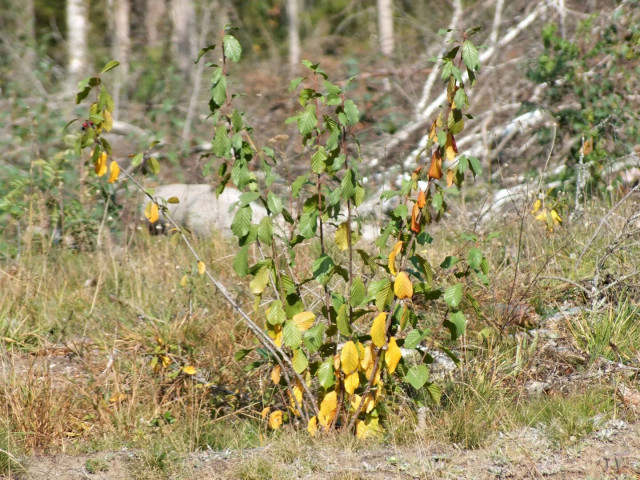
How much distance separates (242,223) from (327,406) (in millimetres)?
954

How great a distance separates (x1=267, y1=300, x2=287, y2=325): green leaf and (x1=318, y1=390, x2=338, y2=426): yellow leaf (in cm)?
42

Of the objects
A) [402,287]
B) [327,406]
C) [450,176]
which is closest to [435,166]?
[450,176]

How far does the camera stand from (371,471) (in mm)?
3332

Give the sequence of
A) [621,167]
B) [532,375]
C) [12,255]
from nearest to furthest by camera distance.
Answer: [532,375] < [12,255] < [621,167]

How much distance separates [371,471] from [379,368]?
0.47 meters

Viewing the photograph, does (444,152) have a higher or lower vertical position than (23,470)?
higher

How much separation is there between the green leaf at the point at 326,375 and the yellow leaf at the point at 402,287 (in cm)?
49

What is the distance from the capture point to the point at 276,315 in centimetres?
344

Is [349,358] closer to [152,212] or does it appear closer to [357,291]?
[357,291]

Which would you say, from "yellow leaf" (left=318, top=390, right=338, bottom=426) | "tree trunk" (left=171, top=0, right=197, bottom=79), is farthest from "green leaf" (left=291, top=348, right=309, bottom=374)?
"tree trunk" (left=171, top=0, right=197, bottom=79)

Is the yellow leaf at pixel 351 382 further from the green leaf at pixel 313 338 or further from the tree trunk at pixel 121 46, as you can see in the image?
the tree trunk at pixel 121 46

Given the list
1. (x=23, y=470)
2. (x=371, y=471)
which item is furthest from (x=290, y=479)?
(x=23, y=470)

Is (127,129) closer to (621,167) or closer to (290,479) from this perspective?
(621,167)

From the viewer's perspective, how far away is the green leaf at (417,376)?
3.45 meters
